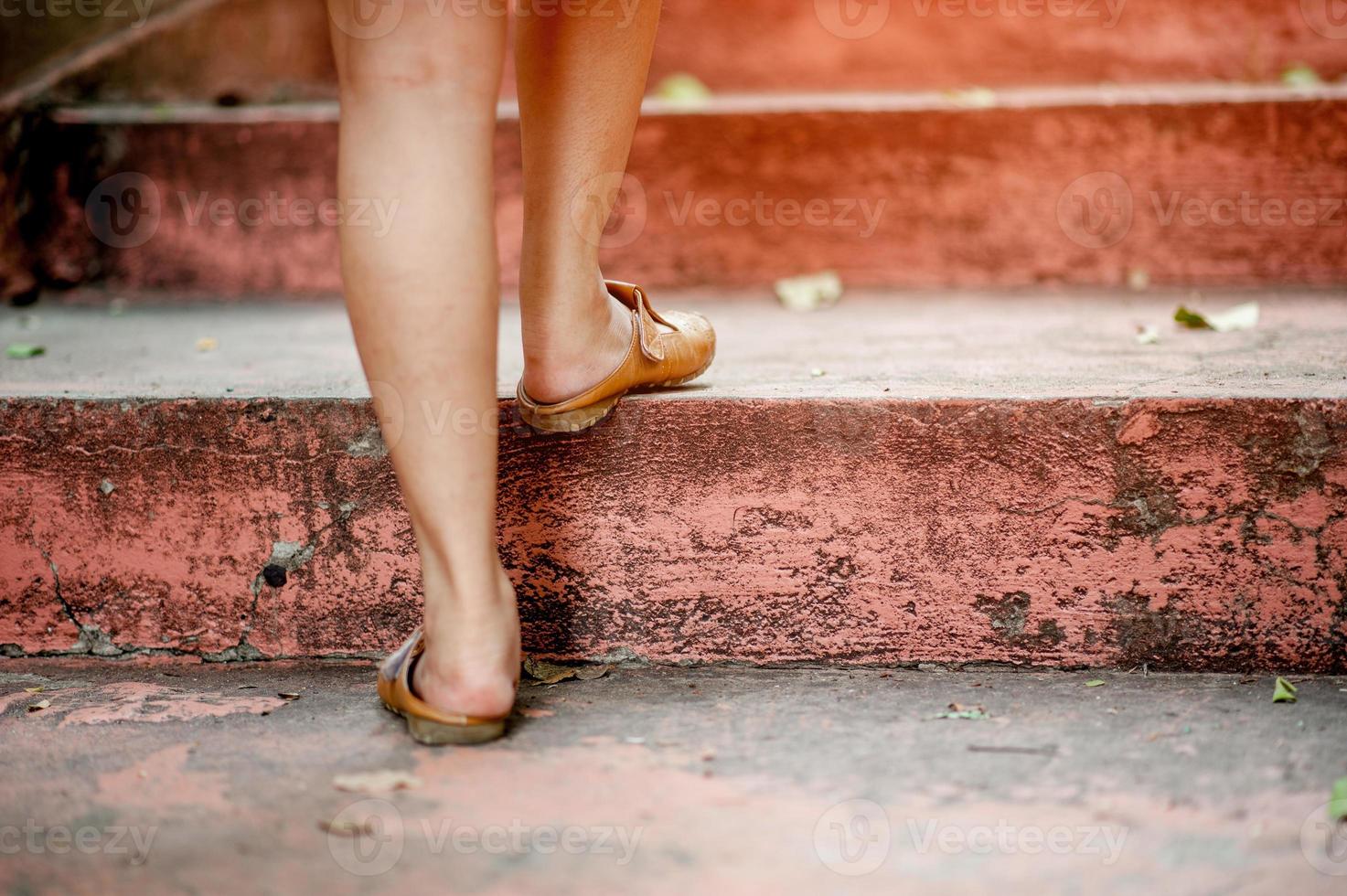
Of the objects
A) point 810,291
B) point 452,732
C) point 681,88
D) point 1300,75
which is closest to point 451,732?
point 452,732

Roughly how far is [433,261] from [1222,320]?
1.34 m

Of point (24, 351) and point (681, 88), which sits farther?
point (681, 88)

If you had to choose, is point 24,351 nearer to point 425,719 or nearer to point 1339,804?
point 425,719

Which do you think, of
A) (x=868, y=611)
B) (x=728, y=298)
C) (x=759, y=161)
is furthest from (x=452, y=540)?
(x=759, y=161)

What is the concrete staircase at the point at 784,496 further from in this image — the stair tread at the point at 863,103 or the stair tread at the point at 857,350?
the stair tread at the point at 863,103

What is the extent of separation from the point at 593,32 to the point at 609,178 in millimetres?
155

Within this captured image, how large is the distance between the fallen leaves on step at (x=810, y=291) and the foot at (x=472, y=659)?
1.16 metres

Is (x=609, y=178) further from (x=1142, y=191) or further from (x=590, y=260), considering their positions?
(x=1142, y=191)

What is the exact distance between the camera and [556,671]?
1.27 metres

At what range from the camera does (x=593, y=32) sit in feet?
3.70

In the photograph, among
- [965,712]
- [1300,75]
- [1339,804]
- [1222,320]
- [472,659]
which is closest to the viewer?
[1339,804]

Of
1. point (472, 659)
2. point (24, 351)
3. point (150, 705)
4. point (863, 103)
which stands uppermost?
point (863, 103)

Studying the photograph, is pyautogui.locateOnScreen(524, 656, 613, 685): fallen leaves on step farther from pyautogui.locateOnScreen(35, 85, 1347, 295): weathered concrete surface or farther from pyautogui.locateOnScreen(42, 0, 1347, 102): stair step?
pyautogui.locateOnScreen(42, 0, 1347, 102): stair step

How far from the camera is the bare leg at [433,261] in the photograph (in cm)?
92
